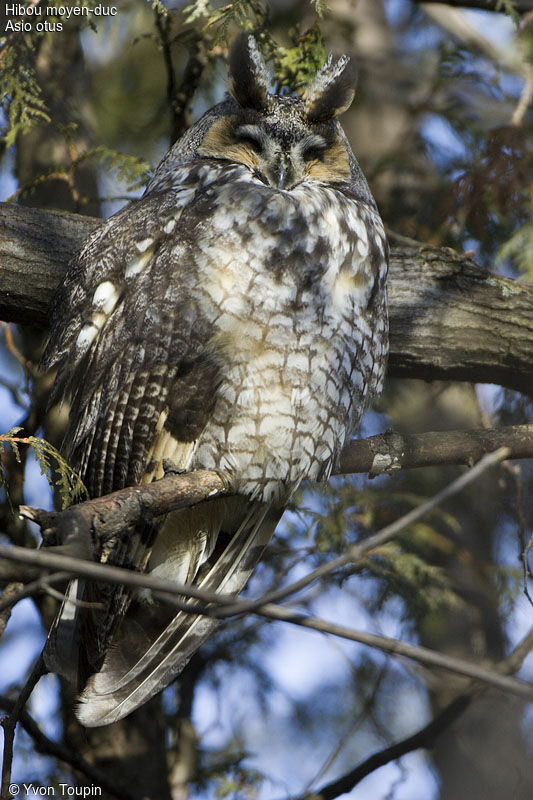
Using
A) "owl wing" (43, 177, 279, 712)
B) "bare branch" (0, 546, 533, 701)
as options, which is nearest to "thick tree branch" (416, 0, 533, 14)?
"owl wing" (43, 177, 279, 712)

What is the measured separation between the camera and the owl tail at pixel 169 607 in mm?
2160

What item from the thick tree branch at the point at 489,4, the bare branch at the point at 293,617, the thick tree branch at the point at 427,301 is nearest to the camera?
the bare branch at the point at 293,617

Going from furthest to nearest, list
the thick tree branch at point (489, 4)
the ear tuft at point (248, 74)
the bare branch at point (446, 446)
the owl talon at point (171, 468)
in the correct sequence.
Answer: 1. the thick tree branch at point (489, 4)
2. the ear tuft at point (248, 74)
3. the bare branch at point (446, 446)
4. the owl talon at point (171, 468)

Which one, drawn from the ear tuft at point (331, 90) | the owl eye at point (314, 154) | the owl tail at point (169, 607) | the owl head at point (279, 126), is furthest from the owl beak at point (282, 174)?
the owl tail at point (169, 607)

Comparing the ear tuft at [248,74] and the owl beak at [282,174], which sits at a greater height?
the ear tuft at [248,74]

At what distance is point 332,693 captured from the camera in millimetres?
4082

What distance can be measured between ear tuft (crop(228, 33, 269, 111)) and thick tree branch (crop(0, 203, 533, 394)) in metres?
0.71

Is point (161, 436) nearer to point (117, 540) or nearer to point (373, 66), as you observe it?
point (117, 540)

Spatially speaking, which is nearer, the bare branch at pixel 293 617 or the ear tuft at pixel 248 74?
the bare branch at pixel 293 617

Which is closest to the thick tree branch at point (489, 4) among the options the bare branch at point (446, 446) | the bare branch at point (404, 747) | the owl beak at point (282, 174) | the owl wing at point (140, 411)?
the owl beak at point (282, 174)

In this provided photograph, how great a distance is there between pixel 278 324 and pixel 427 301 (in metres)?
0.95

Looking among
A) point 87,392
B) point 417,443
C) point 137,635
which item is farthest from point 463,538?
point 87,392

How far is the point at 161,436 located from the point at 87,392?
276 mm

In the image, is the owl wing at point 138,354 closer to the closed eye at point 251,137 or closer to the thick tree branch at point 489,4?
the closed eye at point 251,137
